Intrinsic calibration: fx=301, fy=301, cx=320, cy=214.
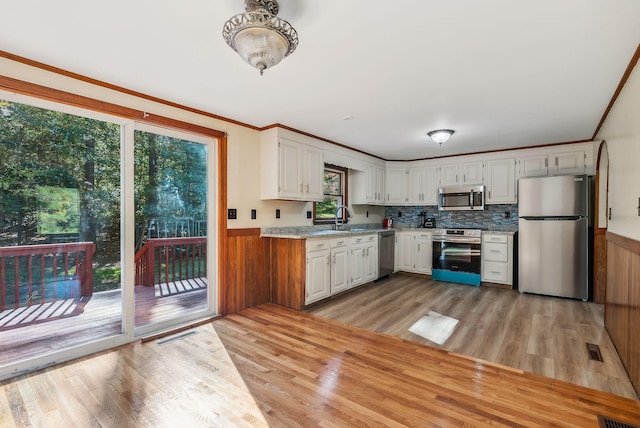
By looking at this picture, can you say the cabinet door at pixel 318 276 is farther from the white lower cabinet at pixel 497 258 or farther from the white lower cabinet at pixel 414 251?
the white lower cabinet at pixel 497 258

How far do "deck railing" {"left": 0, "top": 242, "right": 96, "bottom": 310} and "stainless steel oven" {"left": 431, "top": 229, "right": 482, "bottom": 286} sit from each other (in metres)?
4.81

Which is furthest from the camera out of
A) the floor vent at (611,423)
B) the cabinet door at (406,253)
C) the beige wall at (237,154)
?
the cabinet door at (406,253)

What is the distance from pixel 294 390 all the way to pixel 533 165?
4.89 m

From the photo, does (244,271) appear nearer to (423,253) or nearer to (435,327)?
(435,327)

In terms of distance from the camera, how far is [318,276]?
3805 mm

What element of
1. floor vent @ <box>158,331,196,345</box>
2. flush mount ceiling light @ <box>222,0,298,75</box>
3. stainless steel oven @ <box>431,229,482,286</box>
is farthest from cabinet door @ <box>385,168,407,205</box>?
flush mount ceiling light @ <box>222,0,298,75</box>

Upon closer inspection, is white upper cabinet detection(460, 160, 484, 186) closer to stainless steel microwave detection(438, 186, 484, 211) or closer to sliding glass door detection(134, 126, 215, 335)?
stainless steel microwave detection(438, 186, 484, 211)

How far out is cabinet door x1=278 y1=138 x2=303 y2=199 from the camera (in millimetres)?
3785

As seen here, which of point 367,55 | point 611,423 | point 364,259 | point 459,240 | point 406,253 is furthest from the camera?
point 406,253

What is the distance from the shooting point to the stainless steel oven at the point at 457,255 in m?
4.89

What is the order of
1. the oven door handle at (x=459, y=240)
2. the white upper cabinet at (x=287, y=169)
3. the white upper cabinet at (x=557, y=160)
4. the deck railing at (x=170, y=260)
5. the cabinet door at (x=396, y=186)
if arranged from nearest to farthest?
the deck railing at (x=170, y=260), the white upper cabinet at (x=287, y=169), the white upper cabinet at (x=557, y=160), the oven door handle at (x=459, y=240), the cabinet door at (x=396, y=186)

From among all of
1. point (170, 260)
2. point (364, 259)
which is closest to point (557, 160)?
point (364, 259)

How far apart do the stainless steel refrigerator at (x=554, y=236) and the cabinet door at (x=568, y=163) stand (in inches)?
18.5

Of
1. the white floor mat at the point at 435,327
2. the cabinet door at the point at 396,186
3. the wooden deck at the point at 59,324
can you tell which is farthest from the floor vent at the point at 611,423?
the cabinet door at the point at 396,186
